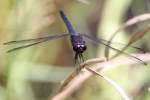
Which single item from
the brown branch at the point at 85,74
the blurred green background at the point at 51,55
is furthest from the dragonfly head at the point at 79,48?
the blurred green background at the point at 51,55

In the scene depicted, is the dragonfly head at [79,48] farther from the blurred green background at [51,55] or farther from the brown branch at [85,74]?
the blurred green background at [51,55]

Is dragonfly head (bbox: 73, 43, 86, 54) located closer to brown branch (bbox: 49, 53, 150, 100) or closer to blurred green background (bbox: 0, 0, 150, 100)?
brown branch (bbox: 49, 53, 150, 100)

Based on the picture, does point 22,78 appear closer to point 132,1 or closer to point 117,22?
point 117,22

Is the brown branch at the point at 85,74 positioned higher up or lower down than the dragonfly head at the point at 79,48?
lower down

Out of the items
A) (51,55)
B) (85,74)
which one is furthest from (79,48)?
(51,55)

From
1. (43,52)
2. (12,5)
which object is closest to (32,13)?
(12,5)

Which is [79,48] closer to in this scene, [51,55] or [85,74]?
[85,74]

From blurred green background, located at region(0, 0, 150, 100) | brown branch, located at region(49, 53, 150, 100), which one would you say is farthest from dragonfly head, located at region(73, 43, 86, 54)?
blurred green background, located at region(0, 0, 150, 100)

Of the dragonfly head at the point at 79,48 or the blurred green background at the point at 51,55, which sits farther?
the blurred green background at the point at 51,55
